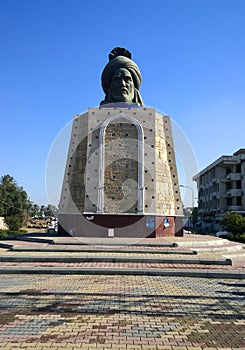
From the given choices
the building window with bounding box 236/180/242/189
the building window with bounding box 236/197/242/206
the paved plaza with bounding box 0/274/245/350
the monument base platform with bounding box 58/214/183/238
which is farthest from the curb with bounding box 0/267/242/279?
the building window with bounding box 236/180/242/189

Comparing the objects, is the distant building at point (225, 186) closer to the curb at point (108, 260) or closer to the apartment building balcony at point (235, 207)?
the apartment building balcony at point (235, 207)

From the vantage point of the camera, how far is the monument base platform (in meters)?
17.4

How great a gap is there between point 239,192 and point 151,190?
28.8 m

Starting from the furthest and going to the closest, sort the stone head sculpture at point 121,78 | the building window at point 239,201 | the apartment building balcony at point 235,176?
the apartment building balcony at point 235,176 → the building window at point 239,201 → the stone head sculpture at point 121,78

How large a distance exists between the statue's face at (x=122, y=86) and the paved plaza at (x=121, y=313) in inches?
604

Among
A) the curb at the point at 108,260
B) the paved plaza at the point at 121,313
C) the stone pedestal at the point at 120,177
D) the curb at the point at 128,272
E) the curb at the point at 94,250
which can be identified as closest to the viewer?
the paved plaza at the point at 121,313

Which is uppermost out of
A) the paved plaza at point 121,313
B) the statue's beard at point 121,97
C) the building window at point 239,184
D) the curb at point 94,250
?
the statue's beard at point 121,97

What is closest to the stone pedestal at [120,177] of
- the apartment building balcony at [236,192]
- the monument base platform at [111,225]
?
the monument base platform at [111,225]

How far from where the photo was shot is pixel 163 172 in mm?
19969

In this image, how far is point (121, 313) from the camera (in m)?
5.99

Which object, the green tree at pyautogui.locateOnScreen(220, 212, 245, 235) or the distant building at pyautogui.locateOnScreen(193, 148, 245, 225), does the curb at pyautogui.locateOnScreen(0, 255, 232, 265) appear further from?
the distant building at pyautogui.locateOnScreen(193, 148, 245, 225)

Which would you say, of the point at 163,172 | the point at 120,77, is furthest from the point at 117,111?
the point at 163,172

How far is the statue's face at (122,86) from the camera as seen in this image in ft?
72.0

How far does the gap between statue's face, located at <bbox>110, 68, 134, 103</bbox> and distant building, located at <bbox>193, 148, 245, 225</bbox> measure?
26964mm
